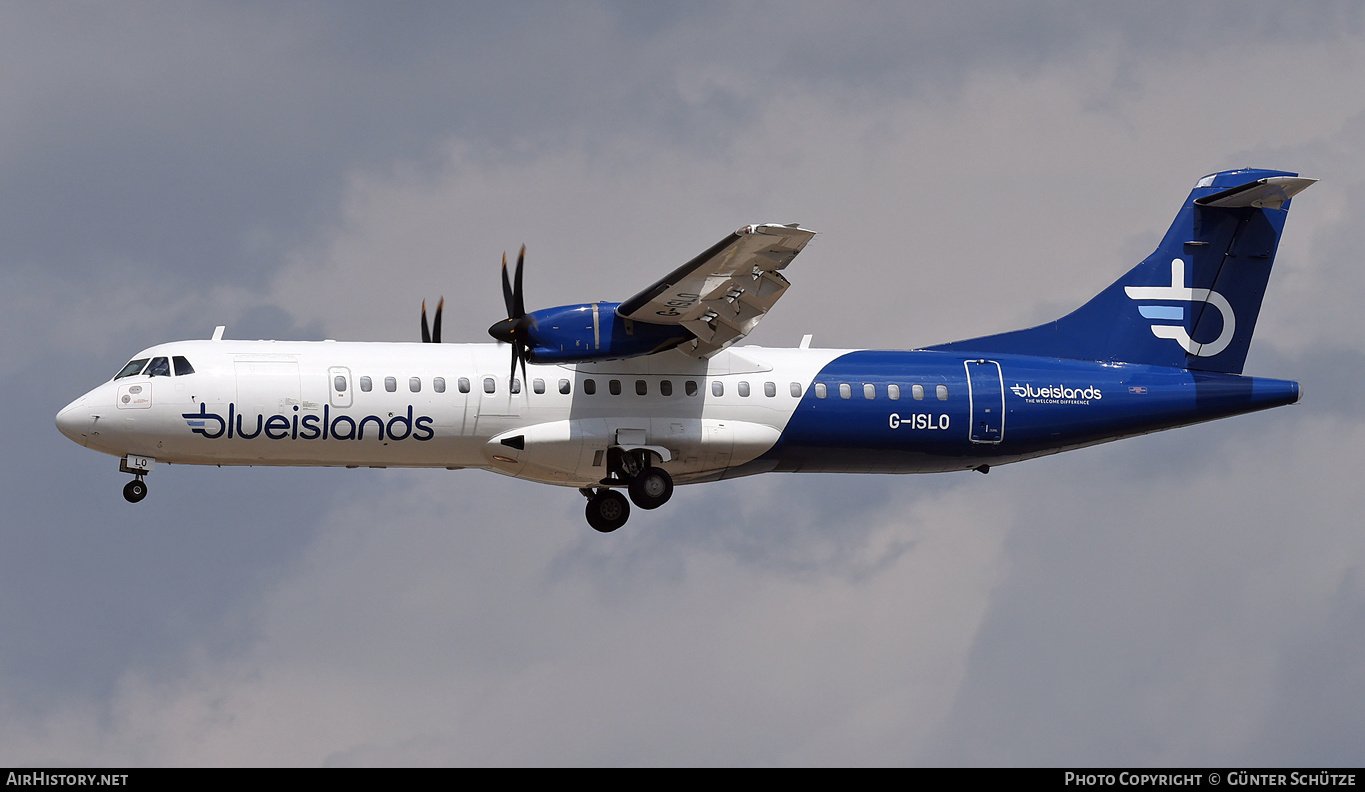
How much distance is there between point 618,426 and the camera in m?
27.1

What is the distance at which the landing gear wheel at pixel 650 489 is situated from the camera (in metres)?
26.9

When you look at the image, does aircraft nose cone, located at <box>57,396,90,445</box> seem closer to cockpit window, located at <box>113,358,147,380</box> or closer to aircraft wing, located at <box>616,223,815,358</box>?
cockpit window, located at <box>113,358,147,380</box>

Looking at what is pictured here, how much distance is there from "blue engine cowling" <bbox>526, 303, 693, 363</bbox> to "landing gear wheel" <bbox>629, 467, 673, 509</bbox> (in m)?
2.06

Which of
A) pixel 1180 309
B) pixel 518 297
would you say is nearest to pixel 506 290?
pixel 518 297

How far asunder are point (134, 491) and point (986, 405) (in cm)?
1417

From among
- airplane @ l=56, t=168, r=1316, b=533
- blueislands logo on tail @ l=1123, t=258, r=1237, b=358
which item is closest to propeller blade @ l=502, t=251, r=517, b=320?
airplane @ l=56, t=168, r=1316, b=533

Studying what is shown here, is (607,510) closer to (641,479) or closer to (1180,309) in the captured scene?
(641,479)

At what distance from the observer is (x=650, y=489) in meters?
27.0

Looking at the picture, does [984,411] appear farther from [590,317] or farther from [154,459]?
[154,459]

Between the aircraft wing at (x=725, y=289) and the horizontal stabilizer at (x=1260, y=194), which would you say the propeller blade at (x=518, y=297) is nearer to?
the aircraft wing at (x=725, y=289)

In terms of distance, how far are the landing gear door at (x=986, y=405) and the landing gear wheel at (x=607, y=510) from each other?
6.16 metres

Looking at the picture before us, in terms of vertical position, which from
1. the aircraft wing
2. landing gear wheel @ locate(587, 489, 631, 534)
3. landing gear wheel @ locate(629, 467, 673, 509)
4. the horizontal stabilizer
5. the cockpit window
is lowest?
landing gear wheel @ locate(587, 489, 631, 534)

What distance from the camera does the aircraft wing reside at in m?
24.5

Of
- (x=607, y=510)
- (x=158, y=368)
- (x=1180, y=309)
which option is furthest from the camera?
(x=1180, y=309)
